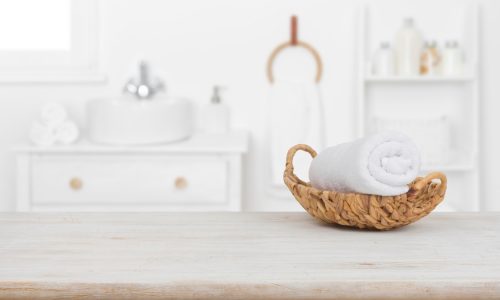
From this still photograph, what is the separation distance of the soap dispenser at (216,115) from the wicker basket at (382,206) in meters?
1.82

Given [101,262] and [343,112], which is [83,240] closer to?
[101,262]

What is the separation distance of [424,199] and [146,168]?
1588mm

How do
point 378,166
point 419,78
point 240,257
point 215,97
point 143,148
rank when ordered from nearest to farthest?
point 240,257 < point 378,166 < point 143,148 < point 419,78 < point 215,97

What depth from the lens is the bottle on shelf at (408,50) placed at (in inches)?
115

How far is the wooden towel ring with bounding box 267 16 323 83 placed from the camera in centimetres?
297

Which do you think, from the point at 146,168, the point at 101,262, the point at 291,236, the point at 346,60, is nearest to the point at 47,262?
the point at 101,262

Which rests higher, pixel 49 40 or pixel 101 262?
pixel 49 40

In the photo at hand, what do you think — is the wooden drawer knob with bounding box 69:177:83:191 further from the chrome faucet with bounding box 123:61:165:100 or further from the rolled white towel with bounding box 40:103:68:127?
the chrome faucet with bounding box 123:61:165:100

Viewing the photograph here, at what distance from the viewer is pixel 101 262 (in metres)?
0.98

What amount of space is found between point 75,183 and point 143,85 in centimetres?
52

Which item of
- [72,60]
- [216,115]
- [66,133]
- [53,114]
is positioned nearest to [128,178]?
[66,133]

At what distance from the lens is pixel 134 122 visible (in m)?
2.59

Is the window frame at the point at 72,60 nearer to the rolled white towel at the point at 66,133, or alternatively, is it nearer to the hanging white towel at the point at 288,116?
the rolled white towel at the point at 66,133

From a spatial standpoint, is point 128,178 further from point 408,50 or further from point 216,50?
point 408,50
